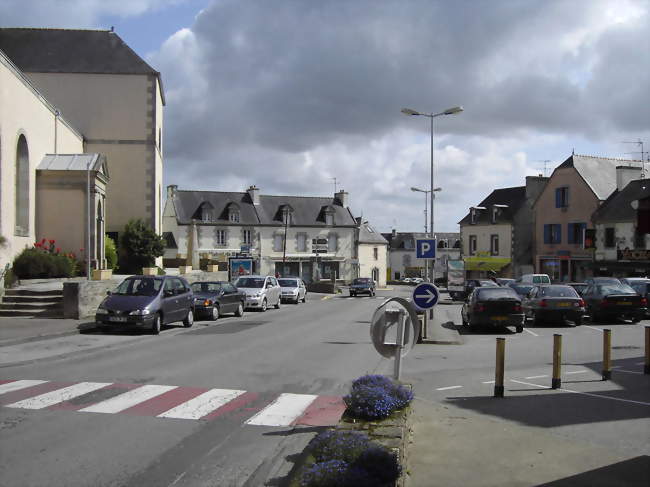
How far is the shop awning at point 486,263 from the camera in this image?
64125mm

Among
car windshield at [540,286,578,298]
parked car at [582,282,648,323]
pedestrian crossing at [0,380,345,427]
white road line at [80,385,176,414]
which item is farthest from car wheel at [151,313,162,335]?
parked car at [582,282,648,323]

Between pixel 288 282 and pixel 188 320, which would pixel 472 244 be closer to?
pixel 288 282

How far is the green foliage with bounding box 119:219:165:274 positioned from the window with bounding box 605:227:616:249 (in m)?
29.4

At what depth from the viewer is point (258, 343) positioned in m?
16.7

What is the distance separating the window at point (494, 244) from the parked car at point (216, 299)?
4266cm

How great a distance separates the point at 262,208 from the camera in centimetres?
7331

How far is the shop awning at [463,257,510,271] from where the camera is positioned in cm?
6412

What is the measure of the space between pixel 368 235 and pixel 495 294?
59.8m

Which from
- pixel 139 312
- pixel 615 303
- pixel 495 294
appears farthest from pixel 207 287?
pixel 615 303

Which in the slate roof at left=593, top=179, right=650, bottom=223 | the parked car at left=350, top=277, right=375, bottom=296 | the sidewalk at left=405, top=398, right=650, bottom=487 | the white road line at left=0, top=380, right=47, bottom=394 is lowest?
the parked car at left=350, top=277, right=375, bottom=296

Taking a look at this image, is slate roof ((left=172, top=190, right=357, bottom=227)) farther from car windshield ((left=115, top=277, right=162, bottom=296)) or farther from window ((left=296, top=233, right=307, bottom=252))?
car windshield ((left=115, top=277, right=162, bottom=296))

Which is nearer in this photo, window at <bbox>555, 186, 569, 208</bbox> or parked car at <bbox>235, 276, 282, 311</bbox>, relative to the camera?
parked car at <bbox>235, 276, 282, 311</bbox>

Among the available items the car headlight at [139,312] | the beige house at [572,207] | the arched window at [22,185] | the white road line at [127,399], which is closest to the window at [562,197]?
the beige house at [572,207]

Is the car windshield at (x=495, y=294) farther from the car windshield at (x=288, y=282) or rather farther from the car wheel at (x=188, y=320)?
the car windshield at (x=288, y=282)
